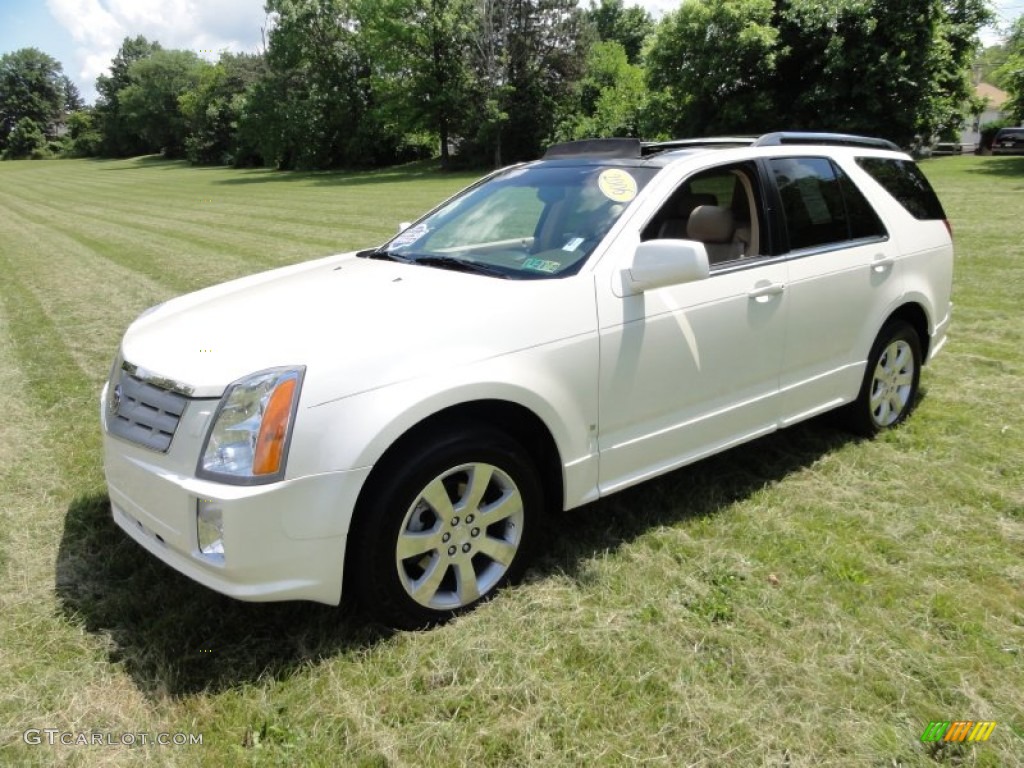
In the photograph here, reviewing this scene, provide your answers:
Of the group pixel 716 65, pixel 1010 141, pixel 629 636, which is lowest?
pixel 629 636

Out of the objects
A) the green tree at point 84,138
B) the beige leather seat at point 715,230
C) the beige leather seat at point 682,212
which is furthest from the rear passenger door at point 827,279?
the green tree at point 84,138

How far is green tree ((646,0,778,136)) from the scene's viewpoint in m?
29.2

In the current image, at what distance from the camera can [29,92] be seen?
347ft

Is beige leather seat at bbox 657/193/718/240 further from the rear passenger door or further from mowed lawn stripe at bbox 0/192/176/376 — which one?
mowed lawn stripe at bbox 0/192/176/376

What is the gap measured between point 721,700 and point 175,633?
2.01 metres

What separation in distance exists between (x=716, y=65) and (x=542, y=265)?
3126 centimetres

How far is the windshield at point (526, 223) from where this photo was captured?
10.6 ft

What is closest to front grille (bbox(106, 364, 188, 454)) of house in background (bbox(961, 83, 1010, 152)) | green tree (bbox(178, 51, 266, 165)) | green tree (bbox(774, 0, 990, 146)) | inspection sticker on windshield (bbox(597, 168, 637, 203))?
inspection sticker on windshield (bbox(597, 168, 637, 203))

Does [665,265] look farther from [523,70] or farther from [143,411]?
[523,70]

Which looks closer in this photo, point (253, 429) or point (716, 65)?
point (253, 429)

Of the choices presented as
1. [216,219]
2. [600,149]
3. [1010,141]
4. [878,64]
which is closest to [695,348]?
[600,149]

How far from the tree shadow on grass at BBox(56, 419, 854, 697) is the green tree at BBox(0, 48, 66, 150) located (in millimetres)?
116280

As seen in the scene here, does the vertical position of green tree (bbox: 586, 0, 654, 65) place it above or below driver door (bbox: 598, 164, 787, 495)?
above

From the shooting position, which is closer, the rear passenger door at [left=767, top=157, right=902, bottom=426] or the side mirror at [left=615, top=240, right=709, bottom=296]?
the side mirror at [left=615, top=240, right=709, bottom=296]
